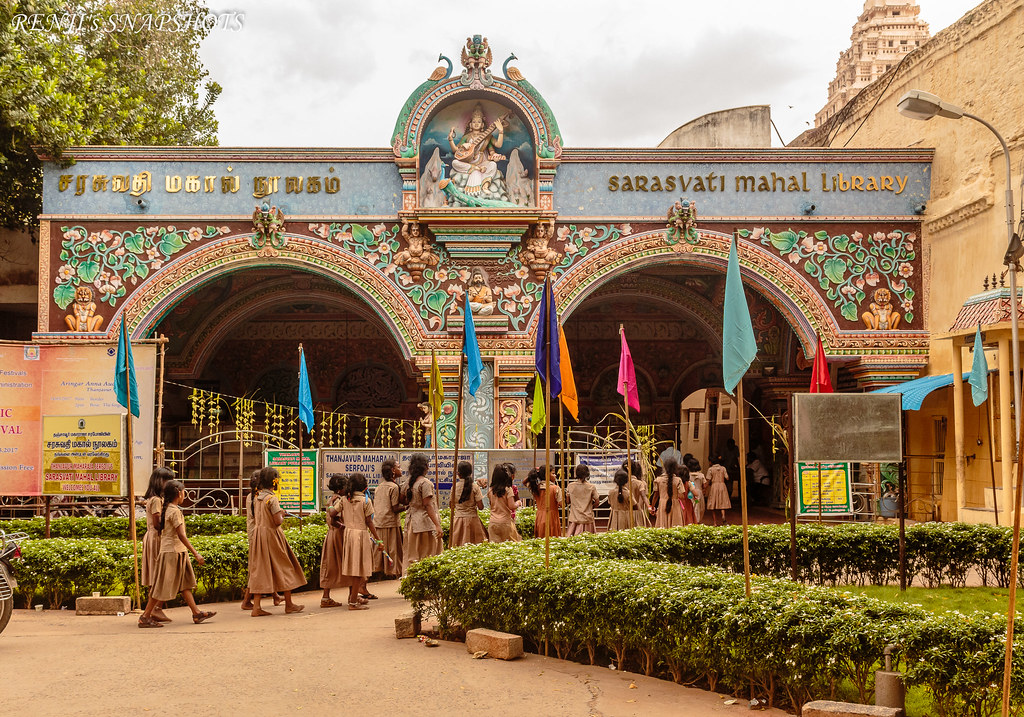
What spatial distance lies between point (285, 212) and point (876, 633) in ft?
43.8

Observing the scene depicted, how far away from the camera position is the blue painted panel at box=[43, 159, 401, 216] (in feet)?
54.7

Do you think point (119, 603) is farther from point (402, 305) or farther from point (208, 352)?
point (208, 352)

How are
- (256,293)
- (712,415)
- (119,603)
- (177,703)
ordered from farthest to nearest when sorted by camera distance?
(712,415), (256,293), (119,603), (177,703)

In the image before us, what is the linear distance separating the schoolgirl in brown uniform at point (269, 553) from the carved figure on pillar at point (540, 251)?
8270 mm

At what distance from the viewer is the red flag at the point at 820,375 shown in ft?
52.1

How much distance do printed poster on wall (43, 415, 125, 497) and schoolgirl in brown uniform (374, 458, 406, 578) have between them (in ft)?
9.20

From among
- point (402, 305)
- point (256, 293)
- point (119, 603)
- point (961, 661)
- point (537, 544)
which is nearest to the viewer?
point (961, 661)

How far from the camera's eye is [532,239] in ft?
55.7

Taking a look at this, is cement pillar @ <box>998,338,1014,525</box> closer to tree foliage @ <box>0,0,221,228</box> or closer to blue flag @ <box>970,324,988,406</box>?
blue flag @ <box>970,324,988,406</box>

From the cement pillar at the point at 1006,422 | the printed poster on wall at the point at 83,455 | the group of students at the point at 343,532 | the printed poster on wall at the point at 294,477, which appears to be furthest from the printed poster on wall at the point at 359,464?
the cement pillar at the point at 1006,422

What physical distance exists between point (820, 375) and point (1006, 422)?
12.3ft

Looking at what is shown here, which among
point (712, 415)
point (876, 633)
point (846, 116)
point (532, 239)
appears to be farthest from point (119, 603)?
point (846, 116)

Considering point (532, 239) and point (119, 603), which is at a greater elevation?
point (532, 239)

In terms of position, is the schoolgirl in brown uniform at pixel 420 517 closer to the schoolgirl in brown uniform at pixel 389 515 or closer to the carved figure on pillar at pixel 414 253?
the schoolgirl in brown uniform at pixel 389 515
